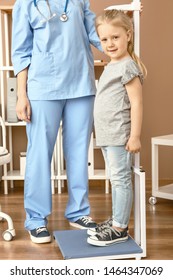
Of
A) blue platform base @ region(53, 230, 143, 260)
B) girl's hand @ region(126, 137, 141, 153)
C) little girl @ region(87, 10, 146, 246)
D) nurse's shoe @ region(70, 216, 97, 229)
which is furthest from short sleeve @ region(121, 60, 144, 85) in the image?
nurse's shoe @ region(70, 216, 97, 229)

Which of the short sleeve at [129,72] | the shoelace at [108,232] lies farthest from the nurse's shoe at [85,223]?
the short sleeve at [129,72]

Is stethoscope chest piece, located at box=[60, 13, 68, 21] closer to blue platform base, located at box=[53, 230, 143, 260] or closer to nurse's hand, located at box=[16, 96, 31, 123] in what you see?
nurse's hand, located at box=[16, 96, 31, 123]

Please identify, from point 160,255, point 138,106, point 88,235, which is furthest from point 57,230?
point 138,106

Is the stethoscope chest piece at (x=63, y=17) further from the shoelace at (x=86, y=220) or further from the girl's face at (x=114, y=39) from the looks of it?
the shoelace at (x=86, y=220)

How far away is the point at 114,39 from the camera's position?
78.8 inches

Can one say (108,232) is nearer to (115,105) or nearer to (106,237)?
(106,237)

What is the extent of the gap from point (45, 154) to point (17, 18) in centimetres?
62

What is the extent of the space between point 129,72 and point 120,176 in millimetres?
409

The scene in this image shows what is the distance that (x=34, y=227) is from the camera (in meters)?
2.41

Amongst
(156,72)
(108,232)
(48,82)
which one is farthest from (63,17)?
(156,72)

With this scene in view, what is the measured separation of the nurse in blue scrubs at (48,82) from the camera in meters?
2.28

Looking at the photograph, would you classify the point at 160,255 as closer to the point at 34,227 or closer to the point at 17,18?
the point at 34,227

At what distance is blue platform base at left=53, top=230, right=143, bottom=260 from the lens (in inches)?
80.0

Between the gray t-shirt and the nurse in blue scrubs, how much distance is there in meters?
0.32
